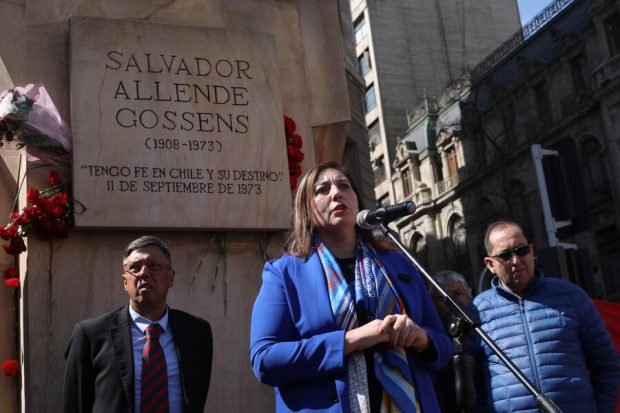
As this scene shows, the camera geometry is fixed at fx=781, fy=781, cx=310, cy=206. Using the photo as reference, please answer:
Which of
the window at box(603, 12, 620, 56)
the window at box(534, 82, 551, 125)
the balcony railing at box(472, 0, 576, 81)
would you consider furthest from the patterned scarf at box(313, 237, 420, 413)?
the balcony railing at box(472, 0, 576, 81)

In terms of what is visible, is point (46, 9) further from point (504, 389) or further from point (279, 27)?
point (504, 389)

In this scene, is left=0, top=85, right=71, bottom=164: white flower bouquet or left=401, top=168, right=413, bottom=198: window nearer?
left=0, top=85, right=71, bottom=164: white flower bouquet

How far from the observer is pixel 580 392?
4473 mm

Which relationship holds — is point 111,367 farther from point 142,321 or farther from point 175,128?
point 175,128

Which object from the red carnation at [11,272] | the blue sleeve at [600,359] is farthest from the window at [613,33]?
the red carnation at [11,272]

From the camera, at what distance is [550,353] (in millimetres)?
4555

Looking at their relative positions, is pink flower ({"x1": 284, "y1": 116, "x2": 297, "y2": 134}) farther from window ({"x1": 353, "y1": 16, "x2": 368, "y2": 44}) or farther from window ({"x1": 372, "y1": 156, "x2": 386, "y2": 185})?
window ({"x1": 353, "y1": 16, "x2": 368, "y2": 44})

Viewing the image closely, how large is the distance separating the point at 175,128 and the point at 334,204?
3344 mm

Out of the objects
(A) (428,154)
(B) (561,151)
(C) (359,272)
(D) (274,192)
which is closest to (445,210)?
(A) (428,154)

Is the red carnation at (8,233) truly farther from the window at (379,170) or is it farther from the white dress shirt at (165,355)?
the window at (379,170)

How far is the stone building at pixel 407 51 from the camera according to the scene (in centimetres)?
5094

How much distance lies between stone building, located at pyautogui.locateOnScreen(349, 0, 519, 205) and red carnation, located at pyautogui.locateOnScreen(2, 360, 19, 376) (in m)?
45.2

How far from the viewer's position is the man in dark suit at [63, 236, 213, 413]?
Result: 14.1 feet

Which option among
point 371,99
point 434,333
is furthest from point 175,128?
point 371,99
